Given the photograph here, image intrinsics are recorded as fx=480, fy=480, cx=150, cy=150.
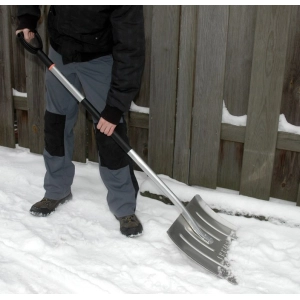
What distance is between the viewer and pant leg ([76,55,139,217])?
2.83 meters

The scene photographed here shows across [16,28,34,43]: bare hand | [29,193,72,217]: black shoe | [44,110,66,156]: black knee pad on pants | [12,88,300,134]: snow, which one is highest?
[16,28,34,43]: bare hand

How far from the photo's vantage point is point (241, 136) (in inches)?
124

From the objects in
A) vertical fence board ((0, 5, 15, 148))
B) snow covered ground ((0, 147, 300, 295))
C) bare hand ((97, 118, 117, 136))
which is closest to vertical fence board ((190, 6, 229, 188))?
snow covered ground ((0, 147, 300, 295))

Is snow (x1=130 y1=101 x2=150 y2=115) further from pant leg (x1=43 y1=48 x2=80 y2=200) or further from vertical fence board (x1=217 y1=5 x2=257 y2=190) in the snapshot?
vertical fence board (x1=217 y1=5 x2=257 y2=190)

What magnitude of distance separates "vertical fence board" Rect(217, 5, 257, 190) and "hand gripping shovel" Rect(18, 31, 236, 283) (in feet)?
1.36

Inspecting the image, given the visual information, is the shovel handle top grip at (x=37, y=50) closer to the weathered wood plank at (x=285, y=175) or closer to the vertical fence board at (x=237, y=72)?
the vertical fence board at (x=237, y=72)

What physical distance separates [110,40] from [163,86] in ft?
2.08

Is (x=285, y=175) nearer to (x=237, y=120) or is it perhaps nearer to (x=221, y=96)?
(x=237, y=120)

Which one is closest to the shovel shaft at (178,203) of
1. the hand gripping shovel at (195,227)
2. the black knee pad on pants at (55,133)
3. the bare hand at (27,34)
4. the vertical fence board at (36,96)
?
the hand gripping shovel at (195,227)

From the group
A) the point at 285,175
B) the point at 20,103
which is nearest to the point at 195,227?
the point at 285,175

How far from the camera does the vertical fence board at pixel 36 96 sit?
3.66 metres

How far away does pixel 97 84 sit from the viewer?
2.84 m

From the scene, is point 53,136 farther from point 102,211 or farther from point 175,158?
point 175,158
